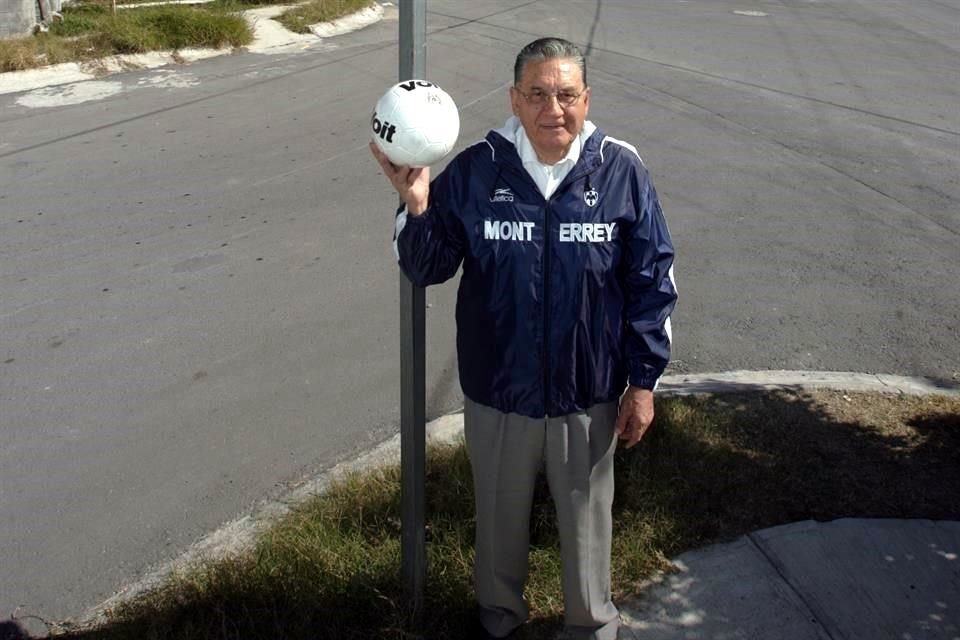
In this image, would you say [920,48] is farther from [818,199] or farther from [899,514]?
[899,514]

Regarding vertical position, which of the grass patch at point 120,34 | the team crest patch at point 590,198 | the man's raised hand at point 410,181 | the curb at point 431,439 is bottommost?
the curb at point 431,439

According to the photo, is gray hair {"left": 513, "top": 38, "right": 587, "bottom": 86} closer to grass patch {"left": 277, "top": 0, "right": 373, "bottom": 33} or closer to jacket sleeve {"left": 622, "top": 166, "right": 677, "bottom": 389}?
jacket sleeve {"left": 622, "top": 166, "right": 677, "bottom": 389}

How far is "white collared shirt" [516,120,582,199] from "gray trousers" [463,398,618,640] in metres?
0.64

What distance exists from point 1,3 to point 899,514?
10997 millimetres

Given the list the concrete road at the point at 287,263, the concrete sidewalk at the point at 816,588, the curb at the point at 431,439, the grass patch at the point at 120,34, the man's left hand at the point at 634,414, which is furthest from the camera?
the grass patch at the point at 120,34

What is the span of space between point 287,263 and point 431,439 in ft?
7.72

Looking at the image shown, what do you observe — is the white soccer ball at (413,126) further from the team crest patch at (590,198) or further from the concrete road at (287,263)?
the concrete road at (287,263)

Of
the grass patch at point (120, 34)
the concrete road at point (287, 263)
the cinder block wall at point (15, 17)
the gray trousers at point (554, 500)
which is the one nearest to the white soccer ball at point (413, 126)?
the gray trousers at point (554, 500)

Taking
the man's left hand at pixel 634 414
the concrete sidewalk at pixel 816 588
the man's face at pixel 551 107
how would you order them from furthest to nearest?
the concrete sidewalk at pixel 816 588, the man's left hand at pixel 634 414, the man's face at pixel 551 107

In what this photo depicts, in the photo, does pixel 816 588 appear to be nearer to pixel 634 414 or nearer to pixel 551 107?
pixel 634 414

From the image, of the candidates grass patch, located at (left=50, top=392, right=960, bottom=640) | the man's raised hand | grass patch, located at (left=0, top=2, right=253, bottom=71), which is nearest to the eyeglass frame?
the man's raised hand

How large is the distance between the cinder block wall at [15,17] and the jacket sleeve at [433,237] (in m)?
10.3

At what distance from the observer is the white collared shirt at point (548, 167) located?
284cm

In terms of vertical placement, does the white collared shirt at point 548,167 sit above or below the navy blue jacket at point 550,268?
above
